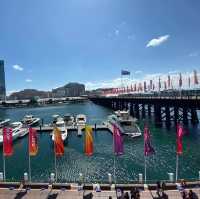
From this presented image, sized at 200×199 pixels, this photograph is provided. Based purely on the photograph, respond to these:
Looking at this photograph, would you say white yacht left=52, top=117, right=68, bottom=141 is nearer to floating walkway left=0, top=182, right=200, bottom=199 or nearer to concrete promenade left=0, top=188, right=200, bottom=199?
floating walkway left=0, top=182, right=200, bottom=199

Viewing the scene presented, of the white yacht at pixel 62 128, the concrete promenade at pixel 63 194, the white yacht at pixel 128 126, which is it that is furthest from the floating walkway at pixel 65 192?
the white yacht at pixel 128 126

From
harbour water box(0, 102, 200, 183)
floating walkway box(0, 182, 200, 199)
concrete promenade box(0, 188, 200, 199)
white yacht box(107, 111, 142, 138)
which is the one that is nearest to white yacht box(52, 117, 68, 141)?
harbour water box(0, 102, 200, 183)

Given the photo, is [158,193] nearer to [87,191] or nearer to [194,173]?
[87,191]

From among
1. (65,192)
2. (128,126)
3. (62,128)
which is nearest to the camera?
(65,192)

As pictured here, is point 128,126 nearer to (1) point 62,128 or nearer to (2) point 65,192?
(1) point 62,128

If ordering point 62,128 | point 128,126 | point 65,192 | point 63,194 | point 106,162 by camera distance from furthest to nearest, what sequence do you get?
point 62,128 → point 128,126 → point 106,162 → point 65,192 → point 63,194

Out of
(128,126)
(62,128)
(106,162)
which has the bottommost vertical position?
(106,162)

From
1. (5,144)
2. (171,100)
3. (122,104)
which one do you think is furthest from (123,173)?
(122,104)

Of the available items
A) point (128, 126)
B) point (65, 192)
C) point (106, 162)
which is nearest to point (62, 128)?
point (128, 126)

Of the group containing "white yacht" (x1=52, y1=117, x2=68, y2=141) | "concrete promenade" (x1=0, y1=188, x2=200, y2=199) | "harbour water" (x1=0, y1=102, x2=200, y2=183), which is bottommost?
"harbour water" (x1=0, y1=102, x2=200, y2=183)

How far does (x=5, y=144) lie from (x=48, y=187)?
825cm

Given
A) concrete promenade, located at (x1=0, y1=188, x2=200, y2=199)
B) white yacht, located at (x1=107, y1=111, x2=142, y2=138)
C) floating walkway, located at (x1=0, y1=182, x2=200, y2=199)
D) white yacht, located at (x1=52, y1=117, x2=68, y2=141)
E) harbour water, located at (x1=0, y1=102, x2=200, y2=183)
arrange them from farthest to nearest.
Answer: white yacht, located at (x1=107, y1=111, x2=142, y2=138)
white yacht, located at (x1=52, y1=117, x2=68, y2=141)
harbour water, located at (x1=0, y1=102, x2=200, y2=183)
floating walkway, located at (x1=0, y1=182, x2=200, y2=199)
concrete promenade, located at (x1=0, y1=188, x2=200, y2=199)

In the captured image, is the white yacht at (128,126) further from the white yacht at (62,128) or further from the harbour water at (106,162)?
the white yacht at (62,128)

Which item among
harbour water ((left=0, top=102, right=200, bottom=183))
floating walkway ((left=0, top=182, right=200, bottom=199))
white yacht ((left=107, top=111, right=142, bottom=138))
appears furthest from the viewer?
white yacht ((left=107, top=111, right=142, bottom=138))
